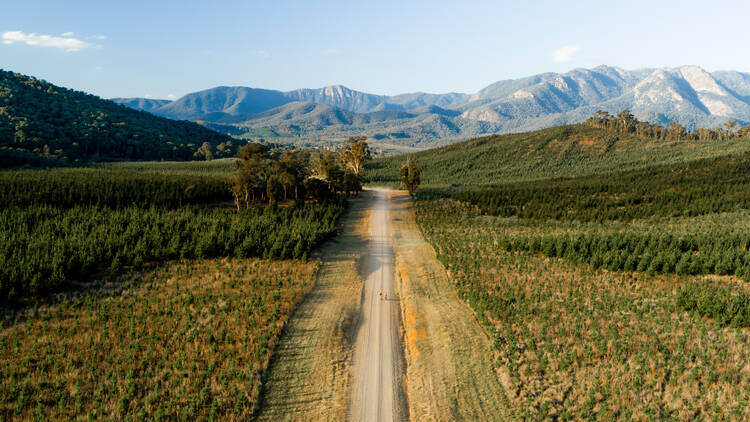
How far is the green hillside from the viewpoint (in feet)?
309

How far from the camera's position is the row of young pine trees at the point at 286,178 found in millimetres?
43406

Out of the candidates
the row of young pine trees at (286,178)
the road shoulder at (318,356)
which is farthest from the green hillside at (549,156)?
the road shoulder at (318,356)

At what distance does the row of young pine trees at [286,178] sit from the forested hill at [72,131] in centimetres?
Answer: 6620

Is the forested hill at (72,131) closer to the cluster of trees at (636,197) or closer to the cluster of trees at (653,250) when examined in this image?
the cluster of trees at (636,197)

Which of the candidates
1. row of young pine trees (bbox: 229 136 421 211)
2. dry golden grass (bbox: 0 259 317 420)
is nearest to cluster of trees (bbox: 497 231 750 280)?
dry golden grass (bbox: 0 259 317 420)

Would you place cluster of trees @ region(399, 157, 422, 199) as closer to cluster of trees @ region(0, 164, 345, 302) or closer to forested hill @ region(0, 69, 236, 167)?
cluster of trees @ region(0, 164, 345, 302)

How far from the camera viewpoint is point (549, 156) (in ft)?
369

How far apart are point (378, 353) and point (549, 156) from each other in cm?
11268

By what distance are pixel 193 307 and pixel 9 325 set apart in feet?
27.9

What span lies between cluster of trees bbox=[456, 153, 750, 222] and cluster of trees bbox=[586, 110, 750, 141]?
66725 mm

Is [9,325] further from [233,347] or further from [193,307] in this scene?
[233,347]

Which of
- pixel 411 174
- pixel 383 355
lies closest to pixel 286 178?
pixel 411 174

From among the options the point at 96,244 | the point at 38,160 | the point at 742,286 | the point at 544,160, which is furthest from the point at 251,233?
the point at 544,160

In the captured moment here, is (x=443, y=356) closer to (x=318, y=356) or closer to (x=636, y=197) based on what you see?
(x=318, y=356)
